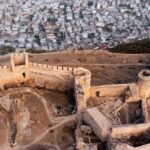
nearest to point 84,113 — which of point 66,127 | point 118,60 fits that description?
point 66,127

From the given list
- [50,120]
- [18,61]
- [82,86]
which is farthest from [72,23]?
[50,120]

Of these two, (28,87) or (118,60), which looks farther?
(118,60)

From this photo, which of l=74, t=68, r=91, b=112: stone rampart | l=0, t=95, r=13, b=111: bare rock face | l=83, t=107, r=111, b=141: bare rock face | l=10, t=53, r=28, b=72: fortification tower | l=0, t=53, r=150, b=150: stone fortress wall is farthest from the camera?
l=10, t=53, r=28, b=72: fortification tower

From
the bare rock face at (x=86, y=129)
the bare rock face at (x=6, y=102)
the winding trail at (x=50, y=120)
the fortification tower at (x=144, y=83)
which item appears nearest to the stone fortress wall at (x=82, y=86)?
the fortification tower at (x=144, y=83)

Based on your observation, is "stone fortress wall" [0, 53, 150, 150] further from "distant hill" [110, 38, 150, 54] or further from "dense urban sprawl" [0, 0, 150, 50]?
"dense urban sprawl" [0, 0, 150, 50]

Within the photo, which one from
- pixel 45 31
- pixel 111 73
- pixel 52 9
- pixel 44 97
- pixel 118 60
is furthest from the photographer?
pixel 52 9

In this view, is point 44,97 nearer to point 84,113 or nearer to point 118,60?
point 84,113

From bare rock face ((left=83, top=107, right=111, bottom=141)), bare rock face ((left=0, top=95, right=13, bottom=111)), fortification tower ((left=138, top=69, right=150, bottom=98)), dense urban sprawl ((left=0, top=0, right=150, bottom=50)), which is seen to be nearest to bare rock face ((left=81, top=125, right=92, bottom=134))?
bare rock face ((left=83, top=107, right=111, bottom=141))
